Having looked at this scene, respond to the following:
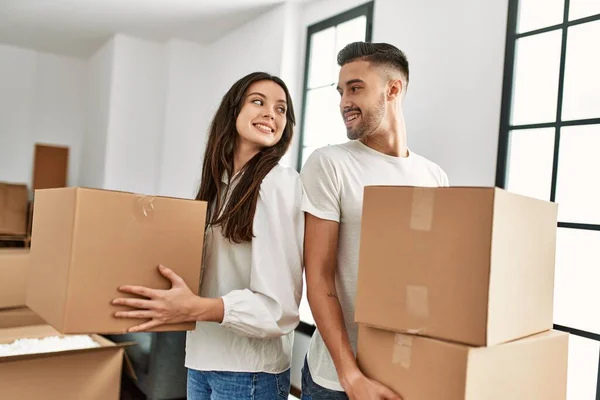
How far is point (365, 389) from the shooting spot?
1.02 metres

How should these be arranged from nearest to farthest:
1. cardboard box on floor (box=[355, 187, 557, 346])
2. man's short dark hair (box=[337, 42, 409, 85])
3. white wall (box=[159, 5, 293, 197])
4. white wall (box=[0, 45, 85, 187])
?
cardboard box on floor (box=[355, 187, 557, 346]) → man's short dark hair (box=[337, 42, 409, 85]) → white wall (box=[159, 5, 293, 197]) → white wall (box=[0, 45, 85, 187])

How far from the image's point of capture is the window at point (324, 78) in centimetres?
299

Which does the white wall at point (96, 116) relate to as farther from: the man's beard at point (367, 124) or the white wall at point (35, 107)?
the man's beard at point (367, 124)

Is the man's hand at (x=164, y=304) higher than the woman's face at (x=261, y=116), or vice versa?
the woman's face at (x=261, y=116)

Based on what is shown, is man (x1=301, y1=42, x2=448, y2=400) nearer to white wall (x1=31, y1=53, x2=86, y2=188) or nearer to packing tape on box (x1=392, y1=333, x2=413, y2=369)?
packing tape on box (x1=392, y1=333, x2=413, y2=369)

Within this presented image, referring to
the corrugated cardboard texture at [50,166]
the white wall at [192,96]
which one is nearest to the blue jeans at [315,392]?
the white wall at [192,96]

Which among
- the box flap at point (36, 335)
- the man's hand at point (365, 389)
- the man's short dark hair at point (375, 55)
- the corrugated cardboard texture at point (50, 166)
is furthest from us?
the corrugated cardboard texture at point (50, 166)

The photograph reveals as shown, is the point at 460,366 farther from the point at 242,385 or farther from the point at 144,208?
the point at 144,208

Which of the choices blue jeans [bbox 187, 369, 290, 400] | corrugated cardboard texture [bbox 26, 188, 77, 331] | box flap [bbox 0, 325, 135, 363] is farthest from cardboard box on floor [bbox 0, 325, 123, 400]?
blue jeans [bbox 187, 369, 290, 400]

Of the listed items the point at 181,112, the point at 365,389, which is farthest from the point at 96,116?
the point at 365,389

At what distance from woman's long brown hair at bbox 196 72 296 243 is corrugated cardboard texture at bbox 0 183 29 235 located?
3.21 metres

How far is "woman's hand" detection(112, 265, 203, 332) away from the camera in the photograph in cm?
108

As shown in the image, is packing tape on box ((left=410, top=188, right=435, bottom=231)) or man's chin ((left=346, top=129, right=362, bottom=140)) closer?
packing tape on box ((left=410, top=188, right=435, bottom=231))

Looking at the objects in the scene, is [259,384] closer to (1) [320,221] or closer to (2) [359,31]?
(1) [320,221]
